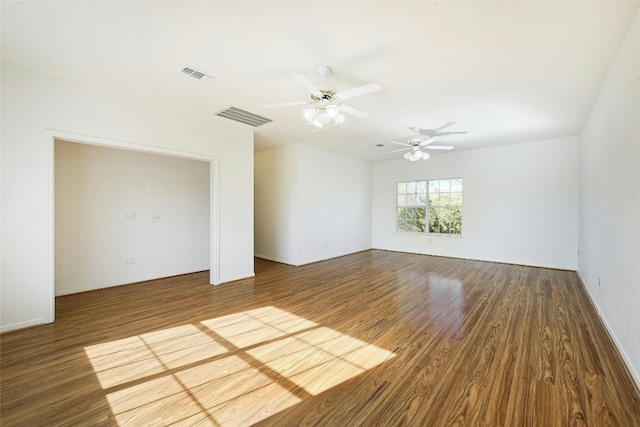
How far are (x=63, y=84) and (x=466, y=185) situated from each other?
763 cm

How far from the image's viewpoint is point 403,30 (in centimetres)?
221

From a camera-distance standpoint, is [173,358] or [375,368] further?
[173,358]

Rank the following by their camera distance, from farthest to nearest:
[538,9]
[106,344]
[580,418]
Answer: [106,344] → [538,9] → [580,418]

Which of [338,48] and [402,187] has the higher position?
[338,48]

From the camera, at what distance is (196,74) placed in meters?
2.97

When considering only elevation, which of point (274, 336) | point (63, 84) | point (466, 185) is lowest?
point (274, 336)

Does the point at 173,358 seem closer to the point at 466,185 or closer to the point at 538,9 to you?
the point at 538,9

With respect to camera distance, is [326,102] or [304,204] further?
[304,204]

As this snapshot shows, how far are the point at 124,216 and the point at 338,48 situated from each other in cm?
434

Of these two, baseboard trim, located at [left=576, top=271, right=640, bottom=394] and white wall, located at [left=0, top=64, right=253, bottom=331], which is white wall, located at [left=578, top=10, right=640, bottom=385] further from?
white wall, located at [left=0, top=64, right=253, bottom=331]

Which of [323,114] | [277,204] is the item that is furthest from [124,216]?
[323,114]

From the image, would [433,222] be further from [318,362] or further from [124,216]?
[124,216]

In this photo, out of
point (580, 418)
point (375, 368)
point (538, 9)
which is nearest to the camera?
point (580, 418)

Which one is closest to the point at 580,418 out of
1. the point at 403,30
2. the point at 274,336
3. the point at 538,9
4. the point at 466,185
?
the point at 274,336
